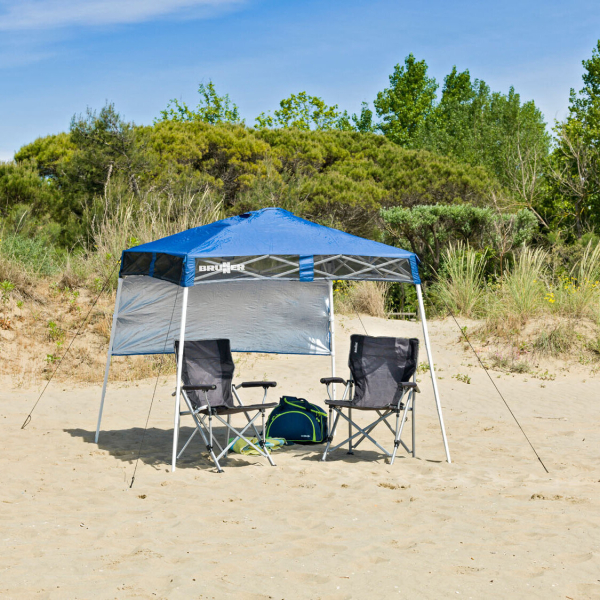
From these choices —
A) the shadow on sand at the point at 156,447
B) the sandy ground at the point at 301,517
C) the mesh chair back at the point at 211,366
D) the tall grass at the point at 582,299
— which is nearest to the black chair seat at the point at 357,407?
the sandy ground at the point at 301,517

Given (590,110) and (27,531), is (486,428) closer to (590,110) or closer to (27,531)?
(27,531)

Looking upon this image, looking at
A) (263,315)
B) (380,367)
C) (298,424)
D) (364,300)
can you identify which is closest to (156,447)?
(298,424)

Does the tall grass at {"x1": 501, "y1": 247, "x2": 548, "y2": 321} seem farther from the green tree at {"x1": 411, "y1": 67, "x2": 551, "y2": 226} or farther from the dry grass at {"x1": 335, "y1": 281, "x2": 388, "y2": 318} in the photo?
the green tree at {"x1": 411, "y1": 67, "x2": 551, "y2": 226}

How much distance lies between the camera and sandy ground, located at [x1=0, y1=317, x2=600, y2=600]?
3.10 meters

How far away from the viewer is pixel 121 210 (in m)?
12.5

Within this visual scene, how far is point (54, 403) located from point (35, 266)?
472 centimetres

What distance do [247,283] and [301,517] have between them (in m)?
3.85

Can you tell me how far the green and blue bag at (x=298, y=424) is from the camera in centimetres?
637

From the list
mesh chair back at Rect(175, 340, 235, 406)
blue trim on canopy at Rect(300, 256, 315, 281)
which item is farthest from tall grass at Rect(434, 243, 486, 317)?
blue trim on canopy at Rect(300, 256, 315, 281)

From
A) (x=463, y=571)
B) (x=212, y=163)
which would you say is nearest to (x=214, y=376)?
(x=463, y=571)

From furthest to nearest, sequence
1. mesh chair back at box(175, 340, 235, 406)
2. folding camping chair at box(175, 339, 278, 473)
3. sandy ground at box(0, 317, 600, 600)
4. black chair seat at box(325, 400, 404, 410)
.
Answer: mesh chair back at box(175, 340, 235, 406) → folding camping chair at box(175, 339, 278, 473) → black chair seat at box(325, 400, 404, 410) → sandy ground at box(0, 317, 600, 600)

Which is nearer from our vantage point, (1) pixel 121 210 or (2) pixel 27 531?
(2) pixel 27 531

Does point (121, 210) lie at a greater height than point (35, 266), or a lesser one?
greater

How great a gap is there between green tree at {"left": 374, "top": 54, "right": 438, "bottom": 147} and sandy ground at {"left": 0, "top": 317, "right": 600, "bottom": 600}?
2821 cm
